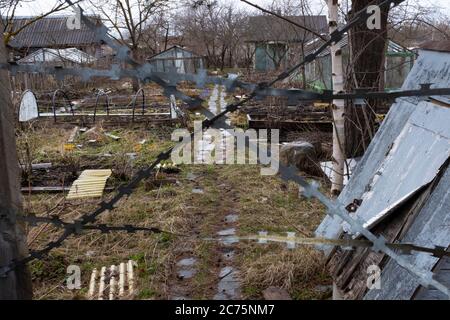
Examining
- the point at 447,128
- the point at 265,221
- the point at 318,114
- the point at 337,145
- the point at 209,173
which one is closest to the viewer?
the point at 447,128

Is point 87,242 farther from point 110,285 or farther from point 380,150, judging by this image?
point 380,150

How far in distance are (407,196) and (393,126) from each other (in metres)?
1.06

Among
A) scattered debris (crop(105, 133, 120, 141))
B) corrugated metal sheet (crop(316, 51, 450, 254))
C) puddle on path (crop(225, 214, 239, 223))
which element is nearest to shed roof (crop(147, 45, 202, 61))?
scattered debris (crop(105, 133, 120, 141))

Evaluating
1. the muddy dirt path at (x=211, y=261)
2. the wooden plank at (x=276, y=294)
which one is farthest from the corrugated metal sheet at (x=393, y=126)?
the muddy dirt path at (x=211, y=261)

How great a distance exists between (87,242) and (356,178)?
3254 millimetres

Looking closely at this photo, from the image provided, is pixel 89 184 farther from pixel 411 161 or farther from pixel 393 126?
pixel 411 161

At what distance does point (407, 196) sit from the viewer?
2383 mm

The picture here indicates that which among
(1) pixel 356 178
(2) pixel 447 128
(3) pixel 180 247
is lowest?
(3) pixel 180 247

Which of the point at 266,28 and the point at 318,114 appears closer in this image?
the point at 318,114

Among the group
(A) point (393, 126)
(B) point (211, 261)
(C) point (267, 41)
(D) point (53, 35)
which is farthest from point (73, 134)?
Result: (D) point (53, 35)

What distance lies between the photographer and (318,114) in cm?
Answer: 1345

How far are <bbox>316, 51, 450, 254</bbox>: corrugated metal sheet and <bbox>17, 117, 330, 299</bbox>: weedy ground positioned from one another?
819 millimetres

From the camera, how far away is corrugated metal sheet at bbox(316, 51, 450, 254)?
2.77m

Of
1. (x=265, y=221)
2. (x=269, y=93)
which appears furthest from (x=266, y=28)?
(x=269, y=93)
